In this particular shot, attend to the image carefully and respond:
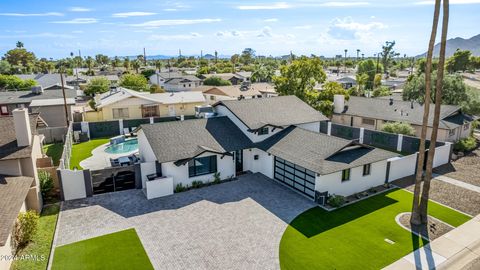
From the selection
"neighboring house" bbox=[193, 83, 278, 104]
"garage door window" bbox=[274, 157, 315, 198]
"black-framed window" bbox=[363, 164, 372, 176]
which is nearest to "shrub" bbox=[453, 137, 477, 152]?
"black-framed window" bbox=[363, 164, 372, 176]

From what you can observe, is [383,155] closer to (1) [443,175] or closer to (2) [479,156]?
(1) [443,175]

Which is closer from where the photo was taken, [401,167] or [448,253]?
[448,253]

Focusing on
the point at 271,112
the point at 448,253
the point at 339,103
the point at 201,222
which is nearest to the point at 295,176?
the point at 201,222

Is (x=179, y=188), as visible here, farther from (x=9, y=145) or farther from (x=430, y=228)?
(x=430, y=228)

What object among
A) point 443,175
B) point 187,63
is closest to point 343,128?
point 443,175

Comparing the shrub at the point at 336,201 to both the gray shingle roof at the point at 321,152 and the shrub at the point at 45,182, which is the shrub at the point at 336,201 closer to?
the gray shingle roof at the point at 321,152

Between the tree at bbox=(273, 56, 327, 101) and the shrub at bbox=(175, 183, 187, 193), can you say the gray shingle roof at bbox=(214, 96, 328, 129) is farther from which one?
the shrub at bbox=(175, 183, 187, 193)
